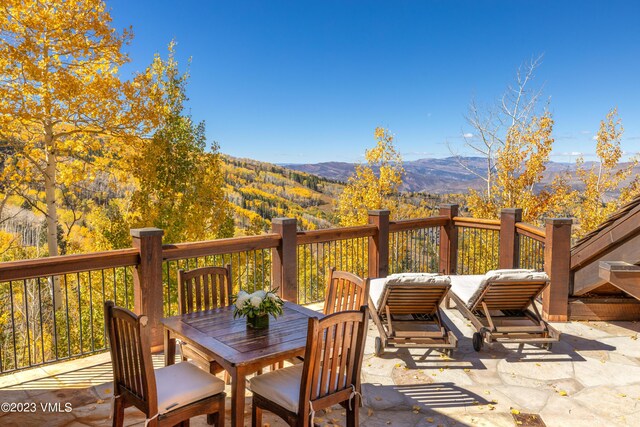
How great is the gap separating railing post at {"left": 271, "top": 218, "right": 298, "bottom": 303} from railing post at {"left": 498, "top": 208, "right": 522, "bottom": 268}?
3.05 meters

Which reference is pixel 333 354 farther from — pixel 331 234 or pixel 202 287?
pixel 331 234

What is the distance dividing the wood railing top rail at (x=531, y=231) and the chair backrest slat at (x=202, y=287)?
3838 millimetres

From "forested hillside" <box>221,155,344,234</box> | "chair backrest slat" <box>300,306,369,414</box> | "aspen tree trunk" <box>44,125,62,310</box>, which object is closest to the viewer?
"chair backrest slat" <box>300,306,369,414</box>

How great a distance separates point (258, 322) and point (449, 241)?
4.64 meters

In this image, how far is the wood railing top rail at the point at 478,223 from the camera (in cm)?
616

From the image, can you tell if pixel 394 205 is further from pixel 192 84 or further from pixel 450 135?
pixel 192 84

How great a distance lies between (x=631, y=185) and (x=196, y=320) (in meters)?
22.8

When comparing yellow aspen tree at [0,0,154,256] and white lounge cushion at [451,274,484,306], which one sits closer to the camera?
white lounge cushion at [451,274,484,306]

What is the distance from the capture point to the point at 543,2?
1667cm

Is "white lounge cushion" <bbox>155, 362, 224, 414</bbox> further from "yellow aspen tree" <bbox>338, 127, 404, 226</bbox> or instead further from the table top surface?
"yellow aspen tree" <bbox>338, 127, 404, 226</bbox>

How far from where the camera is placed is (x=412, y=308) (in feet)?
13.8

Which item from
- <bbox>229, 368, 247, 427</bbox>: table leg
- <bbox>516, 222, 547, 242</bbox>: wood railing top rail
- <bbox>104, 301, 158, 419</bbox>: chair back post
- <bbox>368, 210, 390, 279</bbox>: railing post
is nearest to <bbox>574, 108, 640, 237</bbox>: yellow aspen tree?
<bbox>516, 222, 547, 242</bbox>: wood railing top rail

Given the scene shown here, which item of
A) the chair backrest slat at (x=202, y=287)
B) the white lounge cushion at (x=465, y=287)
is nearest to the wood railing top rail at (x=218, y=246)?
the chair backrest slat at (x=202, y=287)

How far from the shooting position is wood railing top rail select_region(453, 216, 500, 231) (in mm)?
6160
